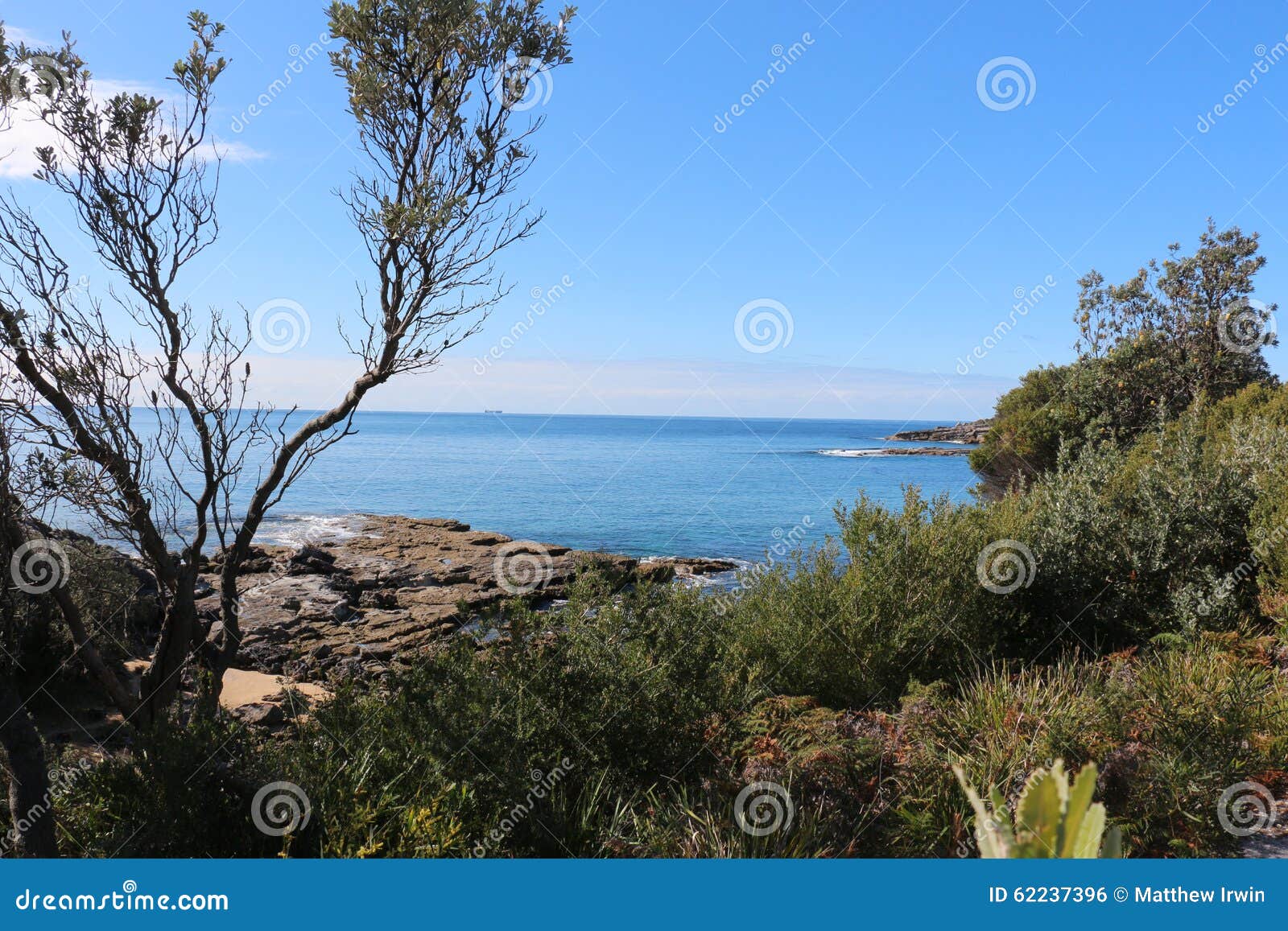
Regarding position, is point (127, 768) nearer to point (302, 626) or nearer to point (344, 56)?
point (344, 56)

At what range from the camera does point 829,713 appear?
651cm

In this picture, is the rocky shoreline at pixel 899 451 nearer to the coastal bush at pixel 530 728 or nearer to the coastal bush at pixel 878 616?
the coastal bush at pixel 878 616

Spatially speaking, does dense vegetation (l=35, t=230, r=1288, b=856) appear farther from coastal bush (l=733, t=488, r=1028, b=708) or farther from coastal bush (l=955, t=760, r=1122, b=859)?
coastal bush (l=955, t=760, r=1122, b=859)

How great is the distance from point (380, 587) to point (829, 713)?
1762 centimetres

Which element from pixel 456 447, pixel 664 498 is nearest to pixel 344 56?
pixel 664 498

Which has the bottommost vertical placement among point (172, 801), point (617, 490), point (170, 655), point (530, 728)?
point (172, 801)

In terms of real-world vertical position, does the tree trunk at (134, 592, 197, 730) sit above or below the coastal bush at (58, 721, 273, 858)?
above

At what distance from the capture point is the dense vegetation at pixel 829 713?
500cm

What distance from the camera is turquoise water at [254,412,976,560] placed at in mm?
33281

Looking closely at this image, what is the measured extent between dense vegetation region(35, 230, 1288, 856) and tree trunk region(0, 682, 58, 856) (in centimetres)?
24

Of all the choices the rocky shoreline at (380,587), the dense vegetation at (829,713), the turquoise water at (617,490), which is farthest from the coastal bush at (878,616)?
the rocky shoreline at (380,587)

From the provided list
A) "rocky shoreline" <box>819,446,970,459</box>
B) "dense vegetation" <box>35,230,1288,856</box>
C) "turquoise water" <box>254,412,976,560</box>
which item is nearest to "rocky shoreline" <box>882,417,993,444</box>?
"rocky shoreline" <box>819,446,970,459</box>

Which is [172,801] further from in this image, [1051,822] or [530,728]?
[1051,822]

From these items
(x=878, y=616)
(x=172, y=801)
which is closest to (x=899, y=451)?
(x=878, y=616)
